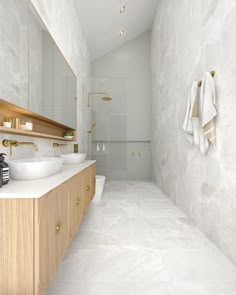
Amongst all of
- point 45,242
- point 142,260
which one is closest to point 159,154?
point 142,260

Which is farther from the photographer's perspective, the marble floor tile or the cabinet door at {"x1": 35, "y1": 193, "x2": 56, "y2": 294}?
the marble floor tile

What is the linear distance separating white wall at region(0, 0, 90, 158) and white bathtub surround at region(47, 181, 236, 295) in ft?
3.01

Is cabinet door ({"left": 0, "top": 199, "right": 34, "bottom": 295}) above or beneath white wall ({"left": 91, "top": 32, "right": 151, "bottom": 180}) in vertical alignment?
beneath

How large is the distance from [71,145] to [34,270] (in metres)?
2.11

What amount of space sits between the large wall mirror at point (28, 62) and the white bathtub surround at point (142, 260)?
4.03 ft

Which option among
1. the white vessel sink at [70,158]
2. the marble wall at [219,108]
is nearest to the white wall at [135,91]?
the marble wall at [219,108]

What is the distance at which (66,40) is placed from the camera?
243 cm

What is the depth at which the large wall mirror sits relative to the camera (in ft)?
3.76

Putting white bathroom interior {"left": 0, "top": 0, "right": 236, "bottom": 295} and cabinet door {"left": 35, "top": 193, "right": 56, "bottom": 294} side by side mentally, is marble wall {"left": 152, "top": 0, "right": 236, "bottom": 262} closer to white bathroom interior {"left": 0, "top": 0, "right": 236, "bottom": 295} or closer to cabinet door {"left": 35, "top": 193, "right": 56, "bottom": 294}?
white bathroom interior {"left": 0, "top": 0, "right": 236, "bottom": 295}

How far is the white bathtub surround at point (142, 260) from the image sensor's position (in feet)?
3.39

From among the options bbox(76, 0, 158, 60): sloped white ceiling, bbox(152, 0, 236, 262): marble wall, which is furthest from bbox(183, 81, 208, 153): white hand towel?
bbox(76, 0, 158, 60): sloped white ceiling

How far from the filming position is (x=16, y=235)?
0.70m

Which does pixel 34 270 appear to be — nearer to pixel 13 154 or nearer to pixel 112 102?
pixel 13 154

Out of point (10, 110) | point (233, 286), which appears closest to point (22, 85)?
point (10, 110)
